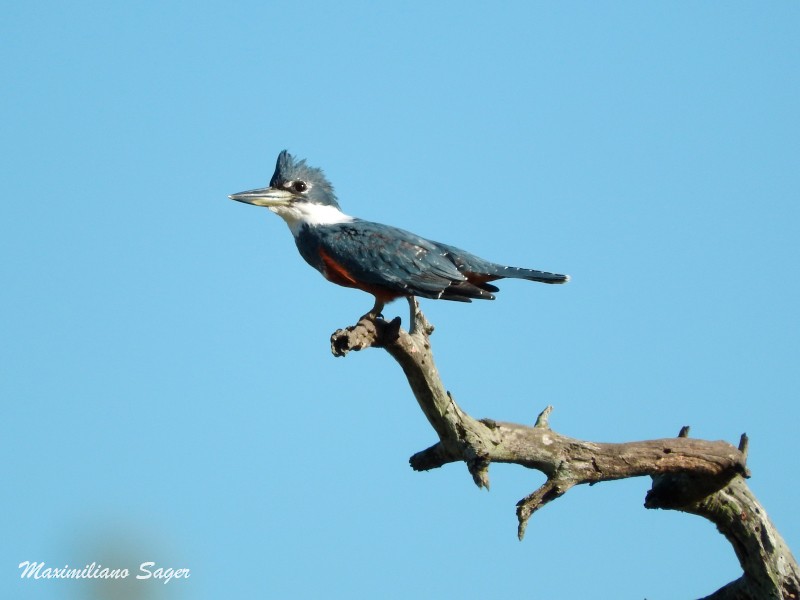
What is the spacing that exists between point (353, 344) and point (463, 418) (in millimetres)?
979

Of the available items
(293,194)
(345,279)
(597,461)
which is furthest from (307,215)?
(597,461)

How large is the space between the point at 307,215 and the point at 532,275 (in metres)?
2.01

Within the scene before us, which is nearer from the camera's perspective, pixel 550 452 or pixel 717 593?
pixel 550 452

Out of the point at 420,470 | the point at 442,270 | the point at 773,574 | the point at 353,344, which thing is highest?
the point at 442,270

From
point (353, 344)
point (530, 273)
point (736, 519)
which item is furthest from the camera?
point (530, 273)

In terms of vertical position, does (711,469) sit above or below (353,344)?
below

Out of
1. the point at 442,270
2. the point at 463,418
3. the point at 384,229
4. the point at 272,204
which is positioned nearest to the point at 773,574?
the point at 463,418

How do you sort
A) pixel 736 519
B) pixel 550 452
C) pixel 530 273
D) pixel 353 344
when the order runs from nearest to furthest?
pixel 353 344 → pixel 550 452 → pixel 736 519 → pixel 530 273

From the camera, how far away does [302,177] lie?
9539 millimetres

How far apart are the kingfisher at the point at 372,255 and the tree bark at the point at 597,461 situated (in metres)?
0.32

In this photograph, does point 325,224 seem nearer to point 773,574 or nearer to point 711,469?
point 711,469

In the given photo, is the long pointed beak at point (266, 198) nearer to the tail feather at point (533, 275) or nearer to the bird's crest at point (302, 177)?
the bird's crest at point (302, 177)

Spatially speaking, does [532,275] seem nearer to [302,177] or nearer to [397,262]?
[397,262]

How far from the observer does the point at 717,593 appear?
8.55m
